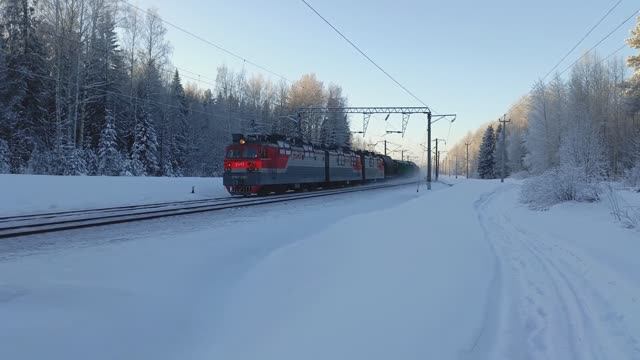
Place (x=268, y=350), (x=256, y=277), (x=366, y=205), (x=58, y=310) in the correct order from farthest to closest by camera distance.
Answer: (x=366, y=205) < (x=256, y=277) < (x=58, y=310) < (x=268, y=350)

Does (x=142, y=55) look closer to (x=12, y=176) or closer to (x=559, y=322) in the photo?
(x=12, y=176)

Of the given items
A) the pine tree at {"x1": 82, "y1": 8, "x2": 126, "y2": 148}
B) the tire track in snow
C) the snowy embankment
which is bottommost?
the tire track in snow

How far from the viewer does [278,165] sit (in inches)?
1033

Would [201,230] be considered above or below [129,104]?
below

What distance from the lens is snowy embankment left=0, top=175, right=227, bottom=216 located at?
55.5 ft

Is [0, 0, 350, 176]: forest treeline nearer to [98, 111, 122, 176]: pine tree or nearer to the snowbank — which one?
[98, 111, 122, 176]: pine tree

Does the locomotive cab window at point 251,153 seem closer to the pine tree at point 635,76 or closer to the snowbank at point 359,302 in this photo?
the snowbank at point 359,302

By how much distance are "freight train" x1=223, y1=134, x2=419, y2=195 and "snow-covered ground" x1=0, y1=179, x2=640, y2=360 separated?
14.1 m

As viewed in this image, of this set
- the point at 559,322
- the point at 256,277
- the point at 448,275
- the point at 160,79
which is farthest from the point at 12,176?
the point at 160,79

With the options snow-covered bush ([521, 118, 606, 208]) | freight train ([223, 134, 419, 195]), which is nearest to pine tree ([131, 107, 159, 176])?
freight train ([223, 134, 419, 195])

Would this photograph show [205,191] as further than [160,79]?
No

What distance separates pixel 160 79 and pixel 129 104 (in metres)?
4.60

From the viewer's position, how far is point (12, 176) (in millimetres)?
17359

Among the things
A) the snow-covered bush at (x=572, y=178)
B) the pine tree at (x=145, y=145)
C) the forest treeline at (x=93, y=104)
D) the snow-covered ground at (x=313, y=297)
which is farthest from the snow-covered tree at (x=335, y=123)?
the snow-covered ground at (x=313, y=297)
